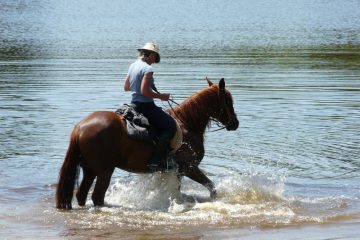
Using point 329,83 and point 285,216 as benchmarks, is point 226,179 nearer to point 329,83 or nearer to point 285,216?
point 285,216

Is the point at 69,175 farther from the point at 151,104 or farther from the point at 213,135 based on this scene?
the point at 213,135

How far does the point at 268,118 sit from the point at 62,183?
993cm

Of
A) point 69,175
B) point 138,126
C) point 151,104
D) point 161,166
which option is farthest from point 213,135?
point 69,175

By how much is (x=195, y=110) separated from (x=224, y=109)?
498mm

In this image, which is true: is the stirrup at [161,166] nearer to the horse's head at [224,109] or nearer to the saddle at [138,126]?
the saddle at [138,126]

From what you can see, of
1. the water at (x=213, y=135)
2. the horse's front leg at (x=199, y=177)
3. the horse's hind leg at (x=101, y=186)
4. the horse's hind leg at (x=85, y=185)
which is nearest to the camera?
the water at (x=213, y=135)

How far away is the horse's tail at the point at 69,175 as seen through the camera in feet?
38.7

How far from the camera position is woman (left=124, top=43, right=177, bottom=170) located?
12117 millimetres

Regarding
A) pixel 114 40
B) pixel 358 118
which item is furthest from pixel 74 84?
pixel 114 40

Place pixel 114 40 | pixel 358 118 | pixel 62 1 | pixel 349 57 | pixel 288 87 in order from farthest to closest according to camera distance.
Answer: pixel 62 1
pixel 114 40
pixel 349 57
pixel 288 87
pixel 358 118

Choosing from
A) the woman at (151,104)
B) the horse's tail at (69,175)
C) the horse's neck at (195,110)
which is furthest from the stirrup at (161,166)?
the horse's tail at (69,175)

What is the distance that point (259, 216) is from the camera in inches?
468

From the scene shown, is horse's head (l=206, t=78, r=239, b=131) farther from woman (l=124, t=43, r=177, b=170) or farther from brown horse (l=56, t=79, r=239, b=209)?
woman (l=124, t=43, r=177, b=170)

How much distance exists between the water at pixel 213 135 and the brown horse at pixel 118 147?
0.34 metres
